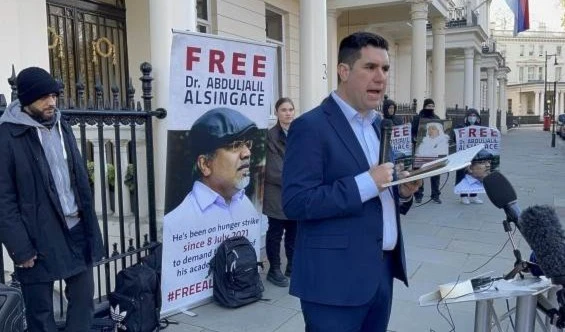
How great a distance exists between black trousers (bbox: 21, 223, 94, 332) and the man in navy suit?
5.89ft

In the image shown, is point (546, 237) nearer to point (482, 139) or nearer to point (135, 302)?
point (135, 302)

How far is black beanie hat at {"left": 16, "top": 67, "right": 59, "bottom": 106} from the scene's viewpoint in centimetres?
304

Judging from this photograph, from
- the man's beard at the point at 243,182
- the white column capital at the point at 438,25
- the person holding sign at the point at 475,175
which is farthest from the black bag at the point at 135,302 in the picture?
the white column capital at the point at 438,25

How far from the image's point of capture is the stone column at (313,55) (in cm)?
830

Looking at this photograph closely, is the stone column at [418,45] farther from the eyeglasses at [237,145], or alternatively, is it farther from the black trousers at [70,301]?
the black trousers at [70,301]

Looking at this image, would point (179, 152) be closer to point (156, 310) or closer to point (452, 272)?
point (156, 310)

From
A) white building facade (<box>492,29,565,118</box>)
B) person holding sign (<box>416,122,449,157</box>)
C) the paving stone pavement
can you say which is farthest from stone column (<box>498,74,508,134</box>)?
white building facade (<box>492,29,565,118</box>)

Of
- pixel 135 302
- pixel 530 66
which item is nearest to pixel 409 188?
pixel 135 302

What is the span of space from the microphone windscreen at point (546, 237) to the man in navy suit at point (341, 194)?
0.48 m

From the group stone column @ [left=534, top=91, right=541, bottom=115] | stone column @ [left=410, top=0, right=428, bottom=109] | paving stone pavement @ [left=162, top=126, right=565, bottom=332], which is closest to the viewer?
paving stone pavement @ [left=162, top=126, right=565, bottom=332]

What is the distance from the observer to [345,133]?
2180 mm

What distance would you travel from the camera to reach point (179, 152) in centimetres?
427

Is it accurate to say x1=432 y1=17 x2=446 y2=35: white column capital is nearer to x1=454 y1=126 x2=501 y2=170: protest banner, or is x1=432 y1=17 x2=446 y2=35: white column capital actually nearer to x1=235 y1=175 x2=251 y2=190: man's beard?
x1=454 y1=126 x2=501 y2=170: protest banner

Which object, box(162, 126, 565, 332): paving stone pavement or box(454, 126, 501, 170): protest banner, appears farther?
box(454, 126, 501, 170): protest banner
